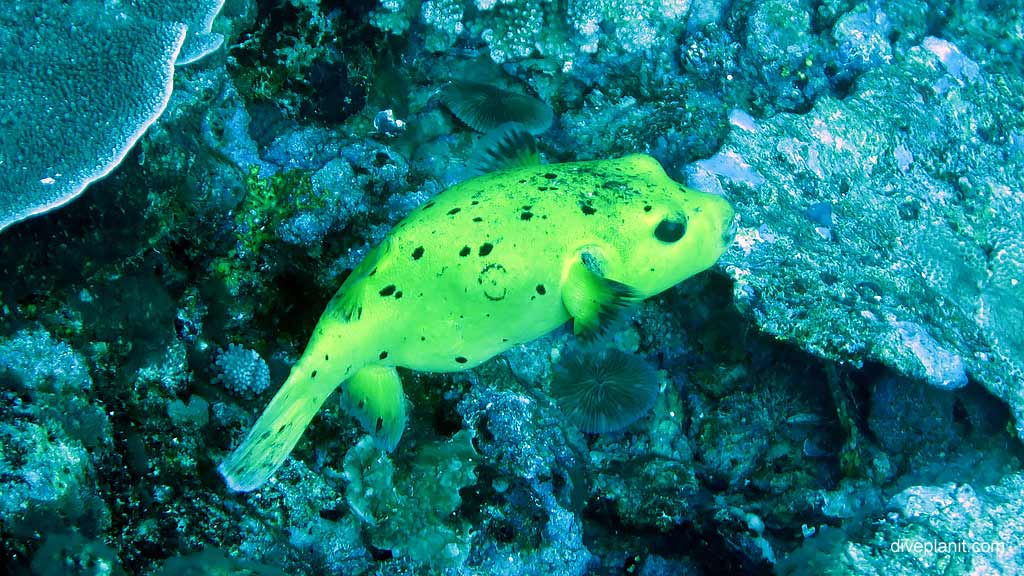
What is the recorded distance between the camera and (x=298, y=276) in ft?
10.5

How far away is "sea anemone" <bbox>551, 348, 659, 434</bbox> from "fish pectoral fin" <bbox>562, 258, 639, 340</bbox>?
45.0 inches

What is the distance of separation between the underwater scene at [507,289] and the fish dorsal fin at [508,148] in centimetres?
2

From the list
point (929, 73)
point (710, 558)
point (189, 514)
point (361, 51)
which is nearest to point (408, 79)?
point (361, 51)

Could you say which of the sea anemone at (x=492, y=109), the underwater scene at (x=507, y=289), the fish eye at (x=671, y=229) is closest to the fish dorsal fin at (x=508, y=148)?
the underwater scene at (x=507, y=289)

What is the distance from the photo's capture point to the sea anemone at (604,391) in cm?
359

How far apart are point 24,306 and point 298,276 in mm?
1126

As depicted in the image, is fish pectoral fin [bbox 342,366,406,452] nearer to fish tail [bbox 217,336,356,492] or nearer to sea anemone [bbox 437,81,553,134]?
fish tail [bbox 217,336,356,492]

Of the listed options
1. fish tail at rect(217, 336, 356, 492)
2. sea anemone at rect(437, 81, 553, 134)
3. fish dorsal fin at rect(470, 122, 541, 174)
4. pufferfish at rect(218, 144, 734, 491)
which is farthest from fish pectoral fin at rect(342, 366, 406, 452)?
sea anemone at rect(437, 81, 553, 134)

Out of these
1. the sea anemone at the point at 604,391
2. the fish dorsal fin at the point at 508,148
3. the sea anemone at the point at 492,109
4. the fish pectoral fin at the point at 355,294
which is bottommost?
the sea anemone at the point at 604,391

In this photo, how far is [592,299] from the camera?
2461 millimetres

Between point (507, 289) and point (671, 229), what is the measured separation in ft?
2.39

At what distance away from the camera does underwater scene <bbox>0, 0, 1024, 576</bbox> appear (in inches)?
96.0

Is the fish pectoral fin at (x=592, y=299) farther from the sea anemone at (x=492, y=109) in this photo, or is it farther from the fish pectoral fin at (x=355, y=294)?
the sea anemone at (x=492, y=109)

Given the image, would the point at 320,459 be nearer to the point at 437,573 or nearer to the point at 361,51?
the point at 437,573
